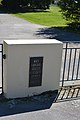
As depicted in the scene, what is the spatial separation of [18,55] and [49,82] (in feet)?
3.89

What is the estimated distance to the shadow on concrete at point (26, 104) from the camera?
6.08 metres

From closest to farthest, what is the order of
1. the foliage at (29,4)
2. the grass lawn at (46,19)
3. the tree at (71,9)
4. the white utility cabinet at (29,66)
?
the white utility cabinet at (29,66) < the tree at (71,9) < the grass lawn at (46,19) < the foliage at (29,4)

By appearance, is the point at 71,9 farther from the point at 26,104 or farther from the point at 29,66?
the point at 26,104

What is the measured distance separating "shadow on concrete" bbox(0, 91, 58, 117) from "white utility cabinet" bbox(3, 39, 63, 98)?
0.16 metres

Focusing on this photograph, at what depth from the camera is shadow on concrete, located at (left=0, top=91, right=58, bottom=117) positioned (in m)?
6.08

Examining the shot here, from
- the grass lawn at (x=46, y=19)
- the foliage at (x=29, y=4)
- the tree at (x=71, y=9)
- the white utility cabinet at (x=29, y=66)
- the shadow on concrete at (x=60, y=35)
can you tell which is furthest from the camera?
the foliage at (x=29, y=4)

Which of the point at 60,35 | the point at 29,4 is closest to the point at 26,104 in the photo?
the point at 60,35

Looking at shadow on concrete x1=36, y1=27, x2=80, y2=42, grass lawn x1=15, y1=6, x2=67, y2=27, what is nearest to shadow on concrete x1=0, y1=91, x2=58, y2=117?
shadow on concrete x1=36, y1=27, x2=80, y2=42

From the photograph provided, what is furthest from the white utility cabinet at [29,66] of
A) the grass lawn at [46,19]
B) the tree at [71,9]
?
the grass lawn at [46,19]

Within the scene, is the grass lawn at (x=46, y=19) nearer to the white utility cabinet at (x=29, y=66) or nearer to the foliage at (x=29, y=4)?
the foliage at (x=29, y=4)

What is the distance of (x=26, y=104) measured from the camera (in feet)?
21.1

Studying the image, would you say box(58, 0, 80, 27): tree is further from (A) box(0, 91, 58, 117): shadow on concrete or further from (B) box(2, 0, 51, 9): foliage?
(B) box(2, 0, 51, 9): foliage

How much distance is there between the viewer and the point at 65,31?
794 inches

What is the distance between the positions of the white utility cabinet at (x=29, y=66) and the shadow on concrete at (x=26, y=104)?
6.4 inches
